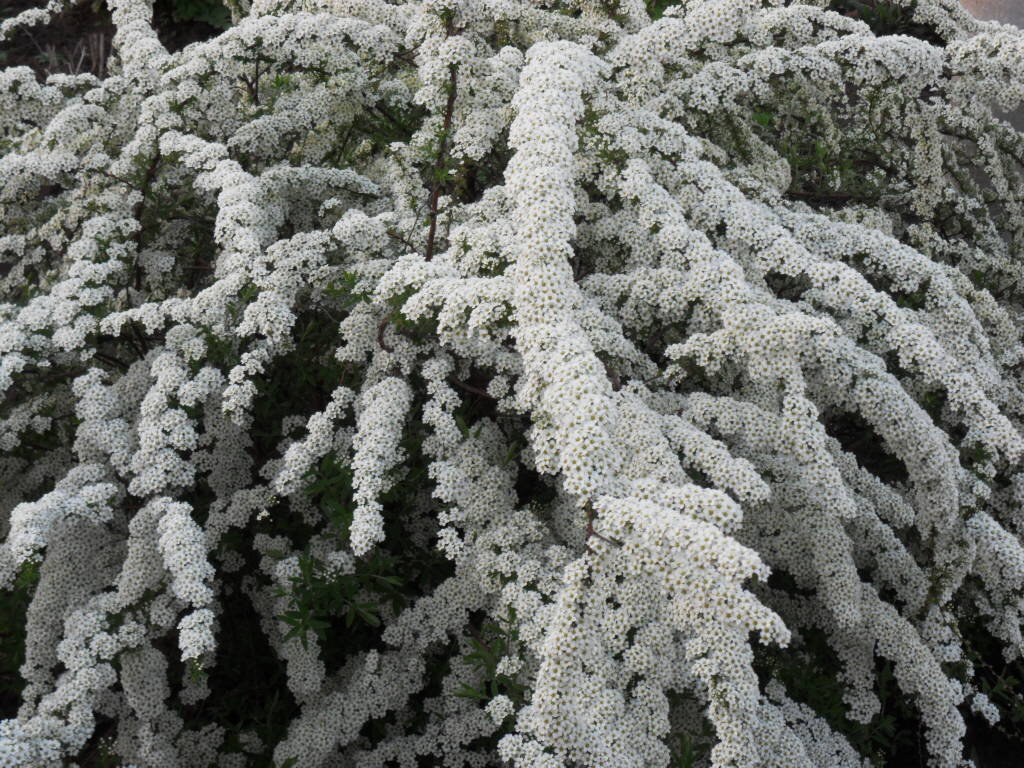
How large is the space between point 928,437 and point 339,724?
2.80m

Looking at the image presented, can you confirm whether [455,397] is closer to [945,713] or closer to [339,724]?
[339,724]

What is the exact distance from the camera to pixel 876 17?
8.69 meters

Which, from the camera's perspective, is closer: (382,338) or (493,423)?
(382,338)

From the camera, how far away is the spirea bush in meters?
3.21

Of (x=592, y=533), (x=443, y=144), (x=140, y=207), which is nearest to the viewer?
(x=592, y=533)

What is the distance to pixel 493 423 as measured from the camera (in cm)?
416

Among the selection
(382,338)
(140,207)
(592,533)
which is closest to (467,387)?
(382,338)

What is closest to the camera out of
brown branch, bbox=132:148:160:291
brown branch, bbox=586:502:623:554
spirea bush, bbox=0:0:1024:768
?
brown branch, bbox=586:502:623:554

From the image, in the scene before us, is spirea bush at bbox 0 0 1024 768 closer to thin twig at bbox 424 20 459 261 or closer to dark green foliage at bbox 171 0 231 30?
thin twig at bbox 424 20 459 261

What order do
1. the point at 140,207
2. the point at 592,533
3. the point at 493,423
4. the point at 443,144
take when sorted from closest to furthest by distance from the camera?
the point at 592,533 < the point at 493,423 < the point at 443,144 < the point at 140,207

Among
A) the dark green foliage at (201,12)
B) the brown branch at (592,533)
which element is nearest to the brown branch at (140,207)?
the brown branch at (592,533)

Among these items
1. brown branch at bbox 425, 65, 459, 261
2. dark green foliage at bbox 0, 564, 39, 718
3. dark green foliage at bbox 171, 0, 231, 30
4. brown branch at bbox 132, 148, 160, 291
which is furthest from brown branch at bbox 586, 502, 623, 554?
dark green foliage at bbox 171, 0, 231, 30

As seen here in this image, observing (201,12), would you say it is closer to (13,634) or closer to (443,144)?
(443,144)

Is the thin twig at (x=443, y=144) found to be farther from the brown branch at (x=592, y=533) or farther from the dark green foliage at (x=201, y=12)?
the dark green foliage at (x=201, y=12)
